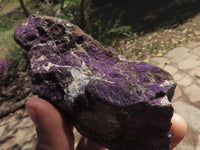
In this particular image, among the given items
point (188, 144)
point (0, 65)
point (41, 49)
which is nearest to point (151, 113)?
point (41, 49)

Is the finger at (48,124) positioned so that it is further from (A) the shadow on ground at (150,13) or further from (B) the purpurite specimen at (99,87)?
(A) the shadow on ground at (150,13)

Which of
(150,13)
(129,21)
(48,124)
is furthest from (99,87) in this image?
(150,13)

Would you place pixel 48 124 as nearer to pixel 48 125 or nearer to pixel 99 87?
pixel 48 125

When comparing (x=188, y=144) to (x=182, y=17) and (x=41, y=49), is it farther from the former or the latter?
(x=182, y=17)

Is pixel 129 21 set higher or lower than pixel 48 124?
Answer: lower

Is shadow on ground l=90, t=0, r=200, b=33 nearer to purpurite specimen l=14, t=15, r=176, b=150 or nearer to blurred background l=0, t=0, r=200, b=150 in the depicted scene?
blurred background l=0, t=0, r=200, b=150

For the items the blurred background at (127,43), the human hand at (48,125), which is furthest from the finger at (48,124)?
the blurred background at (127,43)
